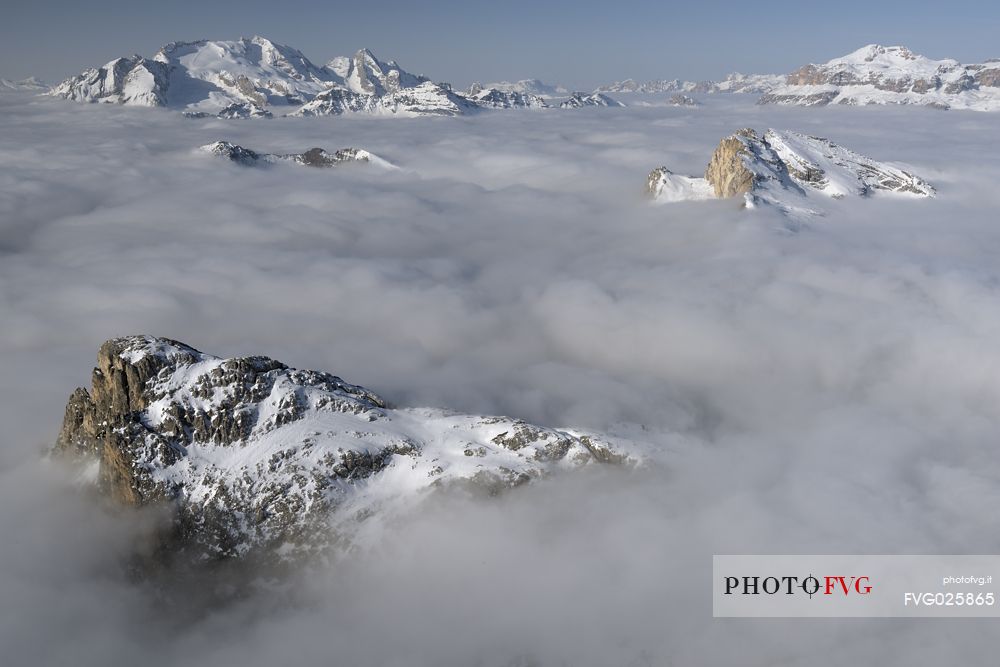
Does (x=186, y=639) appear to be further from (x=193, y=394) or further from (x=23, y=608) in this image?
(x=193, y=394)

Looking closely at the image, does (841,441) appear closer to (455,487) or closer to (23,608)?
(455,487)

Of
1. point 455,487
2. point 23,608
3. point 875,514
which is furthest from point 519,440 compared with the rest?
point 23,608

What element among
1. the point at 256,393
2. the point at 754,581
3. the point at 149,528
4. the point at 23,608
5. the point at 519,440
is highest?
the point at 256,393

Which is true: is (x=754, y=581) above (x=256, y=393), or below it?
below

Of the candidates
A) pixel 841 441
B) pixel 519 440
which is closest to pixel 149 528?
pixel 519 440

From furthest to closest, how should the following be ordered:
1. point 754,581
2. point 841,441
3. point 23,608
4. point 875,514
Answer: point 841,441 < point 875,514 < point 754,581 < point 23,608

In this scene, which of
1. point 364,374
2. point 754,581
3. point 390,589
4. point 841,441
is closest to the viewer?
point 390,589

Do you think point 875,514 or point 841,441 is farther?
point 841,441
